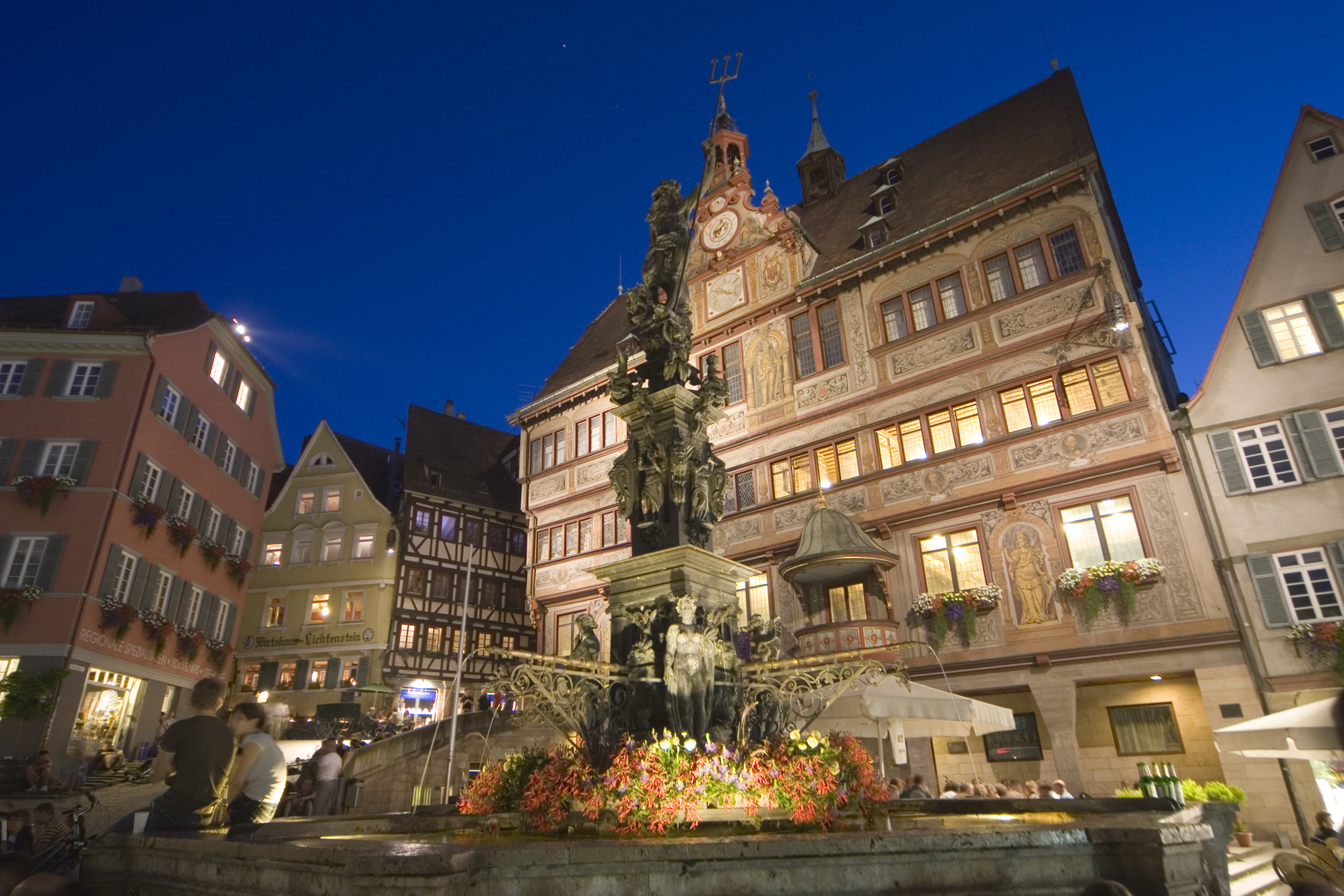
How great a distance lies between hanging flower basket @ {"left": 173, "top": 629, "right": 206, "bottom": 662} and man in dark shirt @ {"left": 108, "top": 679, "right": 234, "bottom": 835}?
2316 cm

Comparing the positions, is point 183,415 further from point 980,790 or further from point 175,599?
point 980,790

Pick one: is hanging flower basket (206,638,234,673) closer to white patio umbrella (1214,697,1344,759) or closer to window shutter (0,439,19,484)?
window shutter (0,439,19,484)

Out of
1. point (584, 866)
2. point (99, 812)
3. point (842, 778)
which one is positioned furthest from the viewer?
point (99, 812)

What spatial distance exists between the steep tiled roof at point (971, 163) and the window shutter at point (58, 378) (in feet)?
74.3

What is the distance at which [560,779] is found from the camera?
5.93m

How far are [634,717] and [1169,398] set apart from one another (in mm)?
18844

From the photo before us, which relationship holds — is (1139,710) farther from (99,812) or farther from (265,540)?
(265,540)

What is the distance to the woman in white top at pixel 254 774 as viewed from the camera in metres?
5.72

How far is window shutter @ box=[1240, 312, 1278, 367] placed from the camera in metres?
16.2

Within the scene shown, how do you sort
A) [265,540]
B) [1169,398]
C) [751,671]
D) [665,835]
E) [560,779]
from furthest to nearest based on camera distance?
[265,540], [1169,398], [751,671], [560,779], [665,835]

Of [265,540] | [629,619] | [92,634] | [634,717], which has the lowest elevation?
[634,717]

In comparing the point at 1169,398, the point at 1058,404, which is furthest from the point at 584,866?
the point at 1169,398

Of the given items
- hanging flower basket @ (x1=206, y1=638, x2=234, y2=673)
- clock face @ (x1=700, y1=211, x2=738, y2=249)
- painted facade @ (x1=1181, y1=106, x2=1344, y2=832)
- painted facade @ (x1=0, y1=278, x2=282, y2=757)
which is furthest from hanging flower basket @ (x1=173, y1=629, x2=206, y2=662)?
painted facade @ (x1=1181, y1=106, x2=1344, y2=832)

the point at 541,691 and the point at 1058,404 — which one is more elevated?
the point at 1058,404
